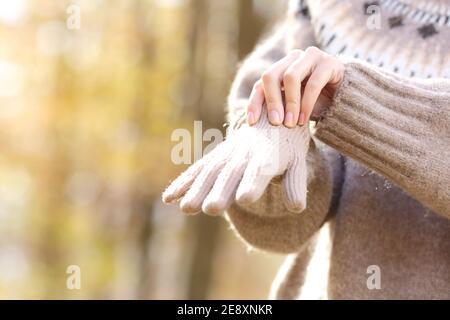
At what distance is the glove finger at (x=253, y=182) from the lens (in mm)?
937

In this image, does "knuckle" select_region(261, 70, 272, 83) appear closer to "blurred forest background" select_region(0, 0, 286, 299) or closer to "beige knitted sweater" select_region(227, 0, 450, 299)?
"beige knitted sweater" select_region(227, 0, 450, 299)

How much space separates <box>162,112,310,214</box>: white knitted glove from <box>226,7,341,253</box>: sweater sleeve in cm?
11

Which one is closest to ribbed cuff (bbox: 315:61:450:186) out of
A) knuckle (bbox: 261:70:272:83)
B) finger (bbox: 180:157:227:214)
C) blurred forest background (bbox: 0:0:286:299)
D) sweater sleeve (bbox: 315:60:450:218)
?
sweater sleeve (bbox: 315:60:450:218)

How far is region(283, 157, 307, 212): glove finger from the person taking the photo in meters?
0.99

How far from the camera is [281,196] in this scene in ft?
4.35

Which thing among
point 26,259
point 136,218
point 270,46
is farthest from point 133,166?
point 270,46

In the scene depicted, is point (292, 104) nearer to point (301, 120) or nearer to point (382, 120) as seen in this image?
point (301, 120)

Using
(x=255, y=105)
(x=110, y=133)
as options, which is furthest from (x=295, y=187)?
(x=110, y=133)

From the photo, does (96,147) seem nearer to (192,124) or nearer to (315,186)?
(192,124)

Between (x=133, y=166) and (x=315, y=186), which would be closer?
(x=315, y=186)

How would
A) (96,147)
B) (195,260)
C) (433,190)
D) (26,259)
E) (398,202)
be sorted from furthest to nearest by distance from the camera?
1. (26,259)
2. (96,147)
3. (195,260)
4. (398,202)
5. (433,190)

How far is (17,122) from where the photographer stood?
5.96m

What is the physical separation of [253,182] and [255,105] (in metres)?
0.20
